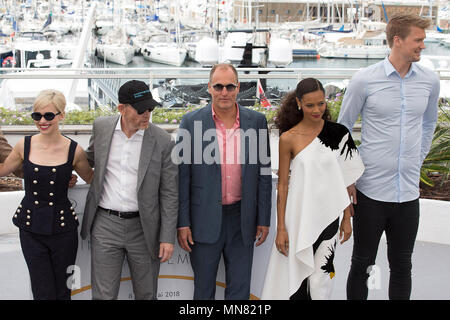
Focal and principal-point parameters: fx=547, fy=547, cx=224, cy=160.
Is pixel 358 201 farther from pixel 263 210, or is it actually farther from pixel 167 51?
pixel 167 51

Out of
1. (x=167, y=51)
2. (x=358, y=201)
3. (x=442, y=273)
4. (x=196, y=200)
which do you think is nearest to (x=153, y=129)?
(x=196, y=200)

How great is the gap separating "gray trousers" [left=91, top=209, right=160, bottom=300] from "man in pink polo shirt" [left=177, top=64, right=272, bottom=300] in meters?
0.24

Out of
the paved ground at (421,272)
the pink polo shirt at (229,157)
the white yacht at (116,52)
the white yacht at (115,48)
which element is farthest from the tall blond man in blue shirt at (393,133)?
the white yacht at (116,52)

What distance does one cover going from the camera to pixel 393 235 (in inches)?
130

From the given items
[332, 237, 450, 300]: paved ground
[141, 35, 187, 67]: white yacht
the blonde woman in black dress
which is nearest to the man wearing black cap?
the blonde woman in black dress

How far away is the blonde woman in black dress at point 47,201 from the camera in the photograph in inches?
114

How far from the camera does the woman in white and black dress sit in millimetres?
2957

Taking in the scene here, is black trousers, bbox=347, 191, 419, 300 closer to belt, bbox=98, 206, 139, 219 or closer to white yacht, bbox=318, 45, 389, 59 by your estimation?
belt, bbox=98, 206, 139, 219

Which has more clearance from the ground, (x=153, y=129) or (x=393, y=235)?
(x=153, y=129)

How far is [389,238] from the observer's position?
11.0 feet

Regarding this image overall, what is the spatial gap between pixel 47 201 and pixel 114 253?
1.49ft

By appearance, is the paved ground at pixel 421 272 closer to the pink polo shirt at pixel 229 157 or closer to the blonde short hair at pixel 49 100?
the pink polo shirt at pixel 229 157

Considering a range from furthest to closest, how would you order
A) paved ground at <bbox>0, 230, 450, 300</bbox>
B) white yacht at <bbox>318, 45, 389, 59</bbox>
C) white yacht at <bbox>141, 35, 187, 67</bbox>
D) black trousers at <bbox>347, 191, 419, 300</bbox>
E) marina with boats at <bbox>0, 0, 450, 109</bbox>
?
white yacht at <bbox>318, 45, 389, 59</bbox> < white yacht at <bbox>141, 35, 187, 67</bbox> < marina with boats at <bbox>0, 0, 450, 109</bbox> < paved ground at <bbox>0, 230, 450, 300</bbox> < black trousers at <bbox>347, 191, 419, 300</bbox>
